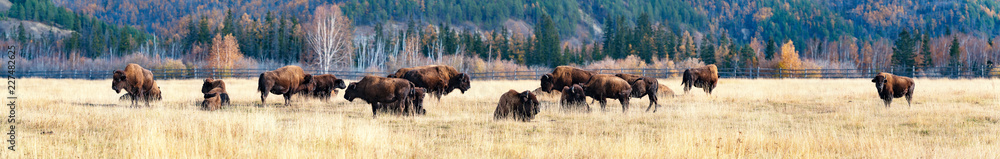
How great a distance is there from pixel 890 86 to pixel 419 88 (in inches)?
375

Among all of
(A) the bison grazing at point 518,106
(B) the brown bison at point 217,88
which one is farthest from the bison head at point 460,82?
(A) the bison grazing at point 518,106

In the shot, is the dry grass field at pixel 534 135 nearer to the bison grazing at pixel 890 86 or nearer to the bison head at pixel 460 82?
the bison grazing at pixel 890 86

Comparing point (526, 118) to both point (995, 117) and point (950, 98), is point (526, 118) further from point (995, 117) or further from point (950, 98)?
point (950, 98)

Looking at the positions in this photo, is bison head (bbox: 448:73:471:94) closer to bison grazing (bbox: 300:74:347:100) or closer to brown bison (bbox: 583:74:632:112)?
bison grazing (bbox: 300:74:347:100)

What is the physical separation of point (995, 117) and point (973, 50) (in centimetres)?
11319

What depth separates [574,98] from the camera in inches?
540

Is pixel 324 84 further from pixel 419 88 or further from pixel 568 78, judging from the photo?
pixel 568 78

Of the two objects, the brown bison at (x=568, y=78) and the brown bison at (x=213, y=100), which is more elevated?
the brown bison at (x=568, y=78)

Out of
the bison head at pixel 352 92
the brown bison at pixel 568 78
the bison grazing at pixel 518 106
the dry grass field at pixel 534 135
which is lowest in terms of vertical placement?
the dry grass field at pixel 534 135

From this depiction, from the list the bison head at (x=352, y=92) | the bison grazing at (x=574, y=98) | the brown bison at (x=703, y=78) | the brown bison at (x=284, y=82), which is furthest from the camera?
the brown bison at (x=703, y=78)

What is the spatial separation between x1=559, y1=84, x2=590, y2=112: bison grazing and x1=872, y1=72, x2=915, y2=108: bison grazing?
6.07 m

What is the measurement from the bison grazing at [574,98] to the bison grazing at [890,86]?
19.9ft

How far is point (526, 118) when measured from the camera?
11.6 m

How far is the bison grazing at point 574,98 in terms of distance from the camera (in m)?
13.4
